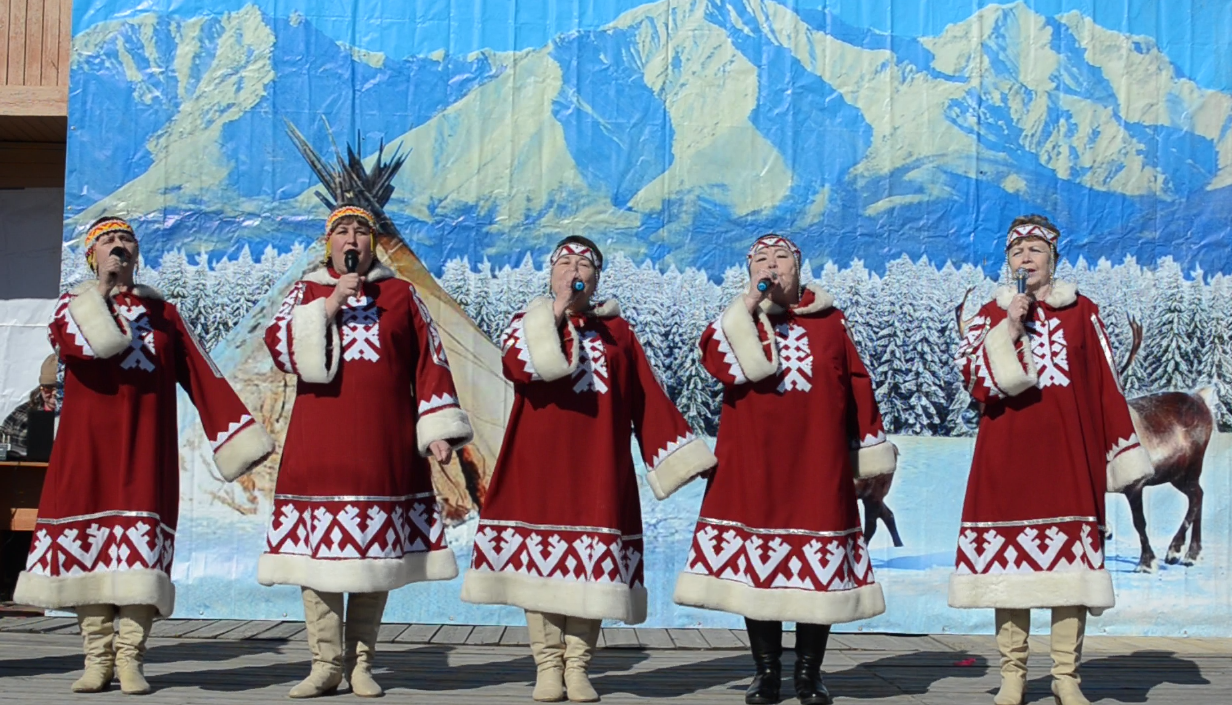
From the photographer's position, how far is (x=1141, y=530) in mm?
5992

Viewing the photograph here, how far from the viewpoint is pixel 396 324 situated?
168 inches

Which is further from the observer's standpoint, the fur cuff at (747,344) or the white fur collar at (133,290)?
the white fur collar at (133,290)

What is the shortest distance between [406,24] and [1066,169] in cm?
297

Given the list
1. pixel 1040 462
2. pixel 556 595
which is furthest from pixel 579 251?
pixel 1040 462

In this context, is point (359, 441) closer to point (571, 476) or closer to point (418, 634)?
point (571, 476)

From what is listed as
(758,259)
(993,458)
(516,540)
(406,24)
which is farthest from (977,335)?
(406,24)

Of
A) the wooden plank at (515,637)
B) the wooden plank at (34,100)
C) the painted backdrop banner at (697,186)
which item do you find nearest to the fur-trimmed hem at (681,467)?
the wooden plank at (515,637)

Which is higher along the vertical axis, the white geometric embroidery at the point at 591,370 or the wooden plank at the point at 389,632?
the white geometric embroidery at the point at 591,370

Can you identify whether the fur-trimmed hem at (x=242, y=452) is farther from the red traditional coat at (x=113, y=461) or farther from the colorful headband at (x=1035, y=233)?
the colorful headband at (x=1035, y=233)

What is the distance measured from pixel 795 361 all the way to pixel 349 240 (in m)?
1.41

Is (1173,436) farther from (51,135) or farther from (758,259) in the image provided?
→ (51,135)

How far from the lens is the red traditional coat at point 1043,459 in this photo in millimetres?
4035

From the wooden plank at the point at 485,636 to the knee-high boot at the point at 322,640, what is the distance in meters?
1.48

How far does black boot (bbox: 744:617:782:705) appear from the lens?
414 centimetres
